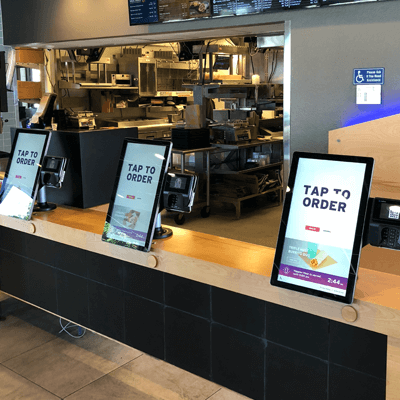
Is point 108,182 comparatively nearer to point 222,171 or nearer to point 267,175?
point 222,171

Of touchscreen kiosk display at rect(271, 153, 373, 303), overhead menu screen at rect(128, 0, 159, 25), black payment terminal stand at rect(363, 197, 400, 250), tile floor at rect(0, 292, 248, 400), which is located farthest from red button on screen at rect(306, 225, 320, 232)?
overhead menu screen at rect(128, 0, 159, 25)

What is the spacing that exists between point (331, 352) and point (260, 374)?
0.38 meters

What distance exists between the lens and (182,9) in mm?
3979

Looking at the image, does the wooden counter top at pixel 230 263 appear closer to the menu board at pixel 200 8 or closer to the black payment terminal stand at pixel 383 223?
the black payment terminal stand at pixel 383 223

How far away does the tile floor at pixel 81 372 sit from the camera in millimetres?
2863

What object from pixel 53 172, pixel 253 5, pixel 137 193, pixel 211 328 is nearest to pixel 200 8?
pixel 253 5

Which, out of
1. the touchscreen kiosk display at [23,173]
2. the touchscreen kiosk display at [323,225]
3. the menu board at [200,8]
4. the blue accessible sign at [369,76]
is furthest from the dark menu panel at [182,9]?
the touchscreen kiosk display at [323,225]

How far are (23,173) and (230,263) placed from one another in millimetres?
1578

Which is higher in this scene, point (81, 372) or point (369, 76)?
point (369, 76)

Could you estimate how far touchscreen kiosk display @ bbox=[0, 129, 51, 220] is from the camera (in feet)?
9.80

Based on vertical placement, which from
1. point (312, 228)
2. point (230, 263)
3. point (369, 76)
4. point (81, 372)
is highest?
point (369, 76)

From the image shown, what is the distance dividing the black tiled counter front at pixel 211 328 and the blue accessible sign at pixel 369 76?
190 cm

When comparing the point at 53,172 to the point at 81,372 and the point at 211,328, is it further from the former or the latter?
the point at 211,328

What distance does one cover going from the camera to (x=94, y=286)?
2863mm
